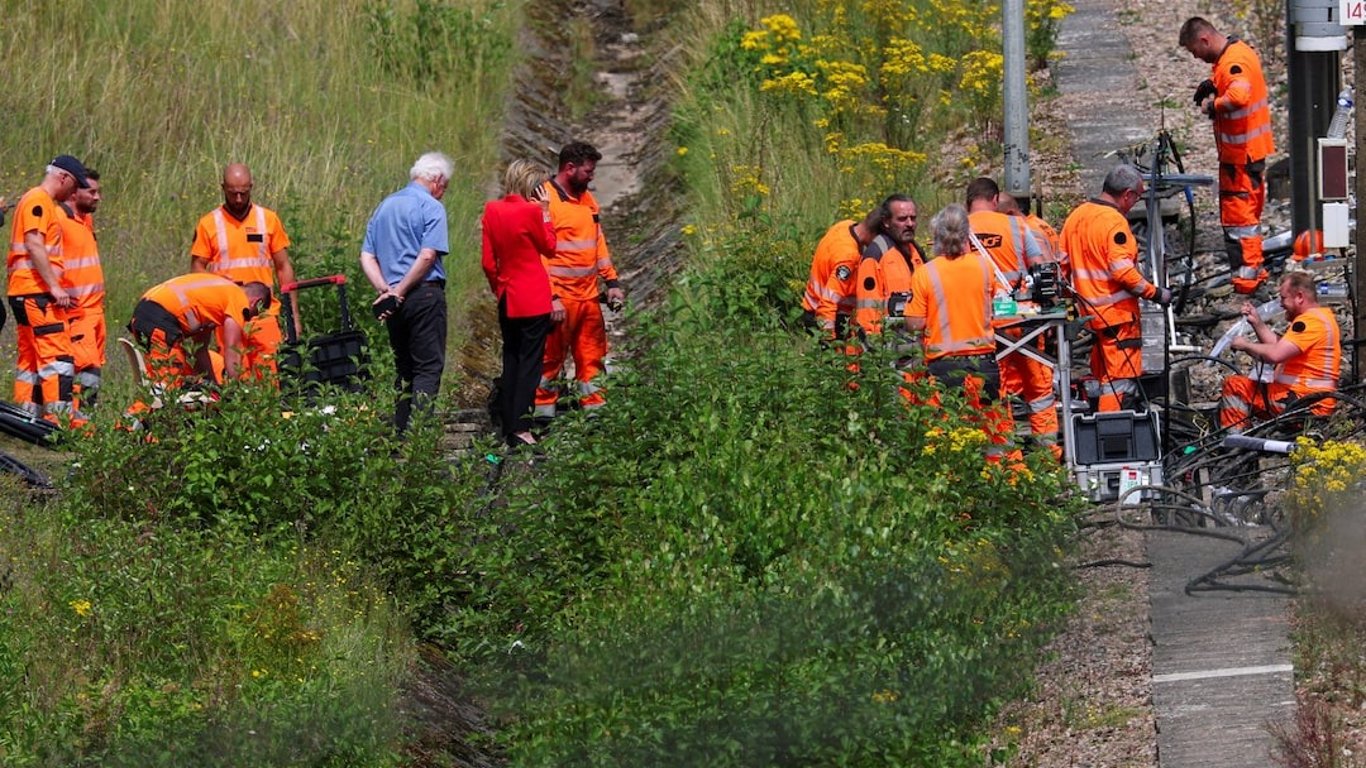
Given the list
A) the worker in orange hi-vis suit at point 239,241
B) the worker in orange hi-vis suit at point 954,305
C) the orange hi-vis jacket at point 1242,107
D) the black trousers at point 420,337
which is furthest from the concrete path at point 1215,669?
the worker in orange hi-vis suit at point 239,241

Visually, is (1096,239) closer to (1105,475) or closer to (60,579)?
(1105,475)

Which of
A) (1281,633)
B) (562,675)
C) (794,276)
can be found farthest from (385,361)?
(1281,633)

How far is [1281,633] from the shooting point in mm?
8242

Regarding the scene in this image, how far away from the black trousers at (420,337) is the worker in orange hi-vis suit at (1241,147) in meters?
5.04

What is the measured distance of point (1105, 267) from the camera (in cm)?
1195

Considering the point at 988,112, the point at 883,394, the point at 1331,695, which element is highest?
the point at 988,112

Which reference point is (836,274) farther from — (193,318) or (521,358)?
(193,318)

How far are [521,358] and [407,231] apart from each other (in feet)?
3.00

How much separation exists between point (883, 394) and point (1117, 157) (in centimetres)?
718

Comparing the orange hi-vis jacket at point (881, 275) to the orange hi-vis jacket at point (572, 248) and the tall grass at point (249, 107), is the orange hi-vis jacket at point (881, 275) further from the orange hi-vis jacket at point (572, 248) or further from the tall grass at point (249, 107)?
the tall grass at point (249, 107)

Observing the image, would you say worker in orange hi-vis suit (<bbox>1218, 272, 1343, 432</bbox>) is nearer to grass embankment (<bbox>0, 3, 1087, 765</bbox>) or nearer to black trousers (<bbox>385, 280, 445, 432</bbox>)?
grass embankment (<bbox>0, 3, 1087, 765</bbox>)

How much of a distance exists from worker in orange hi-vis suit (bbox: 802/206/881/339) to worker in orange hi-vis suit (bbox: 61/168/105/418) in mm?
4063

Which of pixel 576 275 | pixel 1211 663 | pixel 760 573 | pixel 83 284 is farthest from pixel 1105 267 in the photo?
pixel 83 284

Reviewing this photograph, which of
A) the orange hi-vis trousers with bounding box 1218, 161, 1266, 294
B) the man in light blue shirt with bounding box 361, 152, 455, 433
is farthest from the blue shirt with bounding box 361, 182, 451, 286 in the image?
the orange hi-vis trousers with bounding box 1218, 161, 1266, 294
